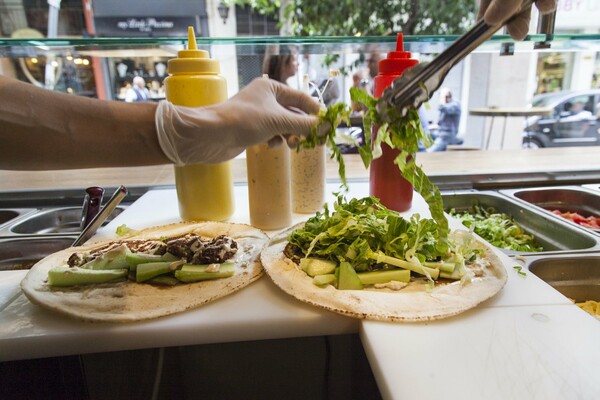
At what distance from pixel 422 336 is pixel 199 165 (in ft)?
2.98

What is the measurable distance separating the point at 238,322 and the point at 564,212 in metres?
1.66

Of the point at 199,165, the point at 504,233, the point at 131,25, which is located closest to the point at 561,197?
the point at 504,233

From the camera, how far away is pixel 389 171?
1431 mm

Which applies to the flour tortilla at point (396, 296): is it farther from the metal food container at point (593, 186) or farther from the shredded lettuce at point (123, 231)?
the metal food container at point (593, 186)

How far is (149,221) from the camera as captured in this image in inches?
55.2

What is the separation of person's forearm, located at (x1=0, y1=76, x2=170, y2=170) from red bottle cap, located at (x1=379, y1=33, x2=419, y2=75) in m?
0.82

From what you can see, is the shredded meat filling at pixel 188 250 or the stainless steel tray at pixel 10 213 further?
the stainless steel tray at pixel 10 213

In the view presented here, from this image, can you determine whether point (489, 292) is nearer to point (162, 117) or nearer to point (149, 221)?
point (162, 117)

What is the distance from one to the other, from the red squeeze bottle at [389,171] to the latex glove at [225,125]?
409 millimetres

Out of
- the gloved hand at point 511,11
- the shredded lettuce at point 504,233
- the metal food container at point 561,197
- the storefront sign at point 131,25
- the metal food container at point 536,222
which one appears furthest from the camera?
the storefront sign at point 131,25

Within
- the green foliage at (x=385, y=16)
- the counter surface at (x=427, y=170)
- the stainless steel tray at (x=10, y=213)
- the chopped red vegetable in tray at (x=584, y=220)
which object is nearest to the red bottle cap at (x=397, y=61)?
the counter surface at (x=427, y=170)

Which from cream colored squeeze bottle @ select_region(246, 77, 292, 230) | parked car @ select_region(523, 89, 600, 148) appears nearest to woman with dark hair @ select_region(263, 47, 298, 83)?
cream colored squeeze bottle @ select_region(246, 77, 292, 230)

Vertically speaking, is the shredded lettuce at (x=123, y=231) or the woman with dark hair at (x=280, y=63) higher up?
the woman with dark hair at (x=280, y=63)

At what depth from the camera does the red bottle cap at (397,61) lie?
1315mm
